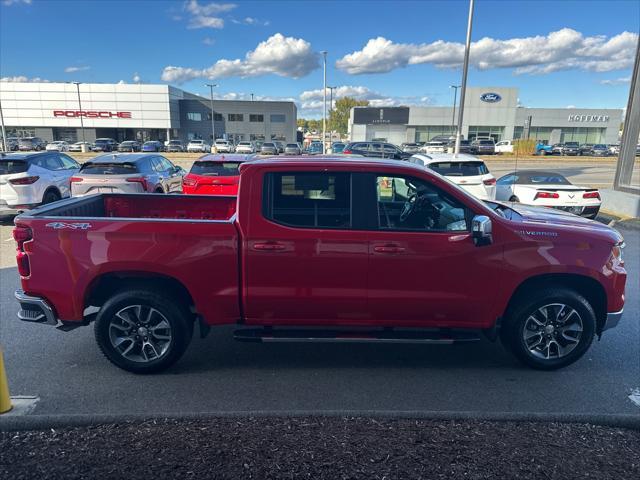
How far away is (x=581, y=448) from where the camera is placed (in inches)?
114

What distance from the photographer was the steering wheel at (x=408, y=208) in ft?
12.8

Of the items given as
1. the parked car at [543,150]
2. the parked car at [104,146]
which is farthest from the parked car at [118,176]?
the parked car at [543,150]

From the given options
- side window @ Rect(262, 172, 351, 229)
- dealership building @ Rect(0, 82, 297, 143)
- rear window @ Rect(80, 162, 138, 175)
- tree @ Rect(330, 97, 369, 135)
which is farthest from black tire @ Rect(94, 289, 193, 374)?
tree @ Rect(330, 97, 369, 135)

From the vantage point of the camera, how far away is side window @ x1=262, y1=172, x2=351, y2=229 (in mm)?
3680

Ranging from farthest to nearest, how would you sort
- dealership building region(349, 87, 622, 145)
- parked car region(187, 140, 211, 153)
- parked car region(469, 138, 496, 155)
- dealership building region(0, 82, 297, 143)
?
dealership building region(0, 82, 297, 143) → dealership building region(349, 87, 622, 145) → parked car region(187, 140, 211, 153) → parked car region(469, 138, 496, 155)

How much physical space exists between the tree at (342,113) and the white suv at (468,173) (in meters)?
96.9

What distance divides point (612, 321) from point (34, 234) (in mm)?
5012

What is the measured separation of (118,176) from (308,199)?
23.9 feet

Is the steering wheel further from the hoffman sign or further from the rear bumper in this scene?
the hoffman sign

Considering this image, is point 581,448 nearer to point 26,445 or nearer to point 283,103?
point 26,445

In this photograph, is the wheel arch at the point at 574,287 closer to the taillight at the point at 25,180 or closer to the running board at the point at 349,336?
the running board at the point at 349,336

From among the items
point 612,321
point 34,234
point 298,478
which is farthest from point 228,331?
point 612,321

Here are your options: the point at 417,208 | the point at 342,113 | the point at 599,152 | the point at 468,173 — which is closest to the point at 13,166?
the point at 417,208

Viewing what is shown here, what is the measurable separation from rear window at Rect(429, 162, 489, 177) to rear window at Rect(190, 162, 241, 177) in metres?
4.91
